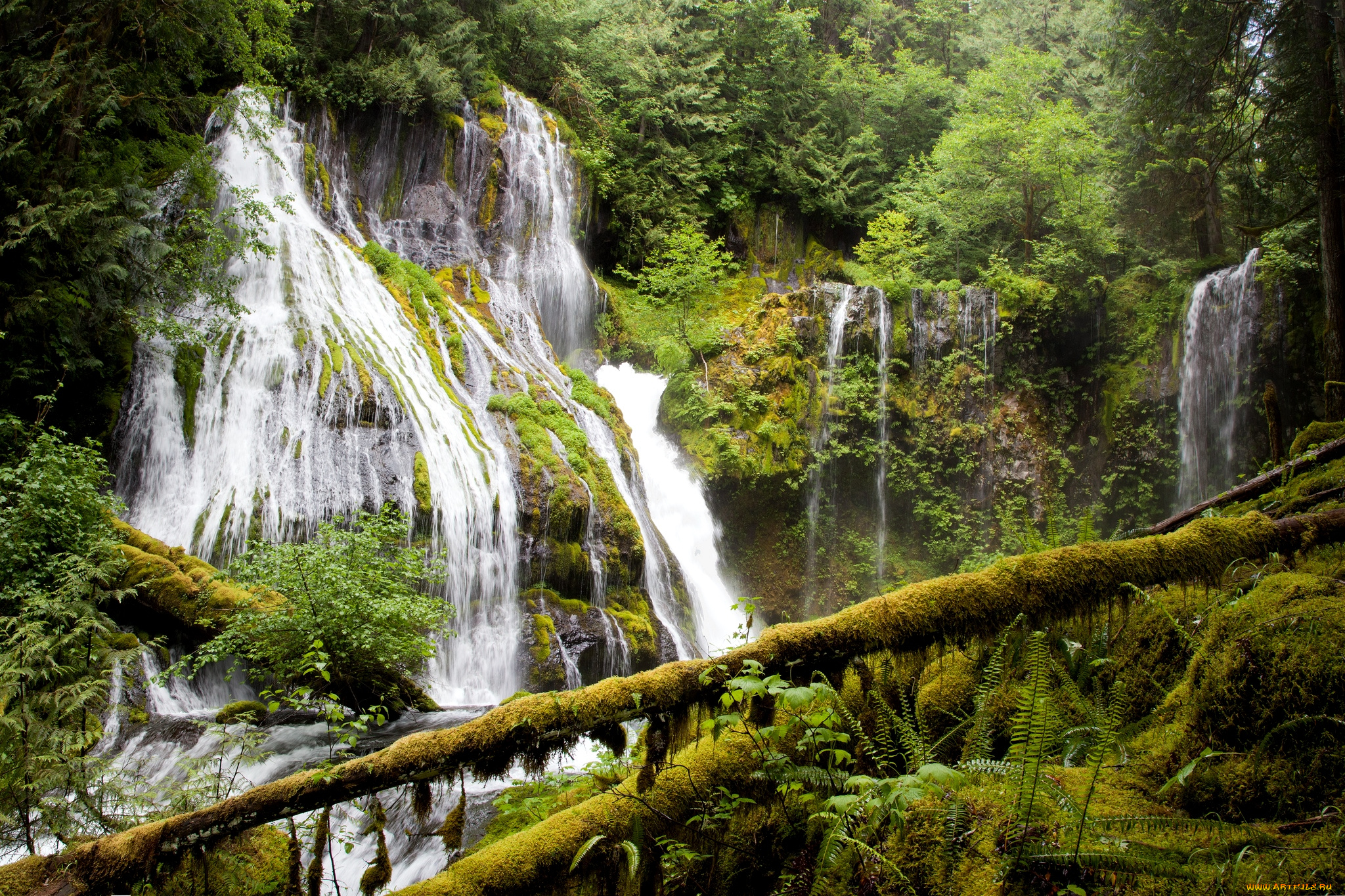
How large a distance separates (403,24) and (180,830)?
18.4m

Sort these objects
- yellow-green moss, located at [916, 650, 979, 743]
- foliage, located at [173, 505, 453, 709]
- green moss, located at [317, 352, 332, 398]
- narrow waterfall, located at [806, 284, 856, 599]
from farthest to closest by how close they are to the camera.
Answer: narrow waterfall, located at [806, 284, 856, 599], green moss, located at [317, 352, 332, 398], foliage, located at [173, 505, 453, 709], yellow-green moss, located at [916, 650, 979, 743]

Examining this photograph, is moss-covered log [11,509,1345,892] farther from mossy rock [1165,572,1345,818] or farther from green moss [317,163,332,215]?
green moss [317,163,332,215]

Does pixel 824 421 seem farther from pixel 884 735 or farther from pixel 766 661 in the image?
pixel 766 661

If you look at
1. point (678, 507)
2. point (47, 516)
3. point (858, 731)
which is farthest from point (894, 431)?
point (47, 516)

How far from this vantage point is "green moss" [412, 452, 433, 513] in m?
8.57

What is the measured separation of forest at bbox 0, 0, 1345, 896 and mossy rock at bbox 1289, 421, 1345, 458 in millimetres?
40

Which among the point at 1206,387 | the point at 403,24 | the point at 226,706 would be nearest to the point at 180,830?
the point at 226,706

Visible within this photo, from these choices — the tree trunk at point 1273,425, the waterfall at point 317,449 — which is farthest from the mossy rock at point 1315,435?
the waterfall at point 317,449

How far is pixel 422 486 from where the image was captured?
28.5 ft

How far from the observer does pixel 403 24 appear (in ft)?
51.8

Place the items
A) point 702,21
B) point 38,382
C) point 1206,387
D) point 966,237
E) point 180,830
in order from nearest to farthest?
point 180,830 < point 38,382 < point 1206,387 < point 966,237 < point 702,21

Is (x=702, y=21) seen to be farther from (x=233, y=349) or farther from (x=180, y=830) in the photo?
(x=180, y=830)

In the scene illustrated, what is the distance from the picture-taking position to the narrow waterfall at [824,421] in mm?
15133

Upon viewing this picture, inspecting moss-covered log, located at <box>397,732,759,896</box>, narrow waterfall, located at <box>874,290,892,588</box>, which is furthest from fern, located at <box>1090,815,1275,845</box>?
narrow waterfall, located at <box>874,290,892,588</box>
